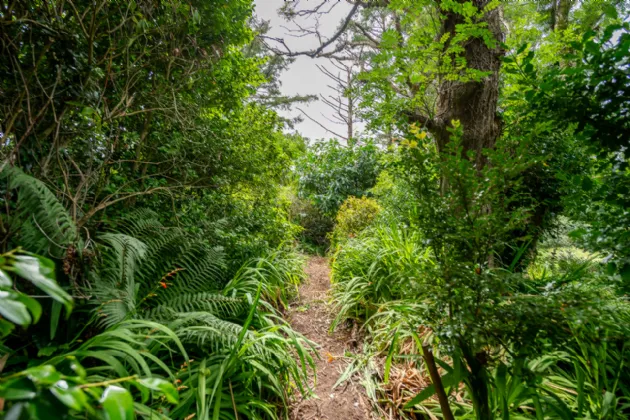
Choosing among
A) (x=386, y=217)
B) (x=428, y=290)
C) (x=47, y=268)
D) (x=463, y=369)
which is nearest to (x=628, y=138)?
(x=428, y=290)

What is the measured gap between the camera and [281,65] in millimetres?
10594

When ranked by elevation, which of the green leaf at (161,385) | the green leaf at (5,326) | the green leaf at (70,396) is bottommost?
the green leaf at (161,385)

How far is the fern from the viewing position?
1.24 meters

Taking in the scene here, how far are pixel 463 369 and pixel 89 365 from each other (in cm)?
170

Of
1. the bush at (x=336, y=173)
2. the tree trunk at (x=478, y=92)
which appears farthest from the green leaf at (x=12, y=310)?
the bush at (x=336, y=173)

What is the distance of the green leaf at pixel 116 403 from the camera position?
312mm

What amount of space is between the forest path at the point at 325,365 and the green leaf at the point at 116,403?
1.50 meters

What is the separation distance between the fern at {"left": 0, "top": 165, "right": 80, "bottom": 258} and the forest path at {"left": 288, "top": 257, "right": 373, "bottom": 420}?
1.56 m

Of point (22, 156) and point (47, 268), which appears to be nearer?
point (47, 268)

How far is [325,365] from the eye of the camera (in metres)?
1.94

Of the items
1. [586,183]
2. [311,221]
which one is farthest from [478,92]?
[311,221]

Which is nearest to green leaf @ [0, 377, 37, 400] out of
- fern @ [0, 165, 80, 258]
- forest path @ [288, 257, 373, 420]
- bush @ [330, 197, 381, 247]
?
fern @ [0, 165, 80, 258]

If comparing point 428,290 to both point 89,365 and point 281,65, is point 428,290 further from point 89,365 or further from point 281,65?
point 281,65

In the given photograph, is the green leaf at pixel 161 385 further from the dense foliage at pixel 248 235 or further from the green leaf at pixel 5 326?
the green leaf at pixel 5 326
